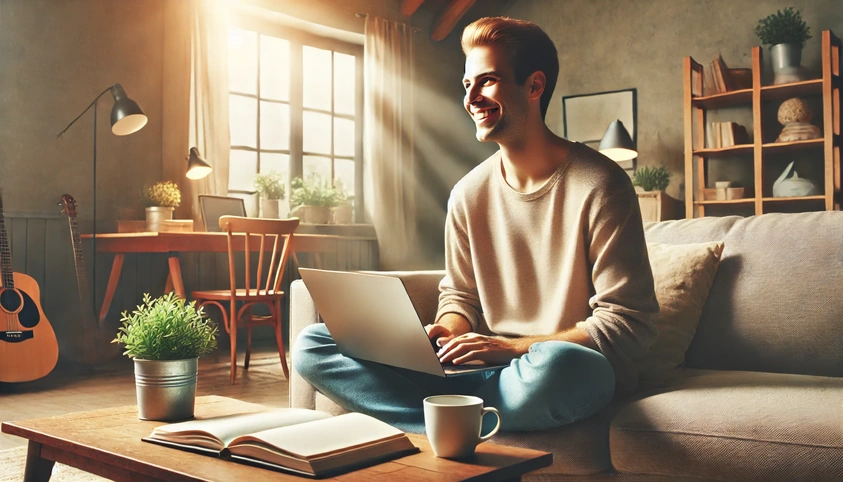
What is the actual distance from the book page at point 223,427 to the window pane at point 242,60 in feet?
13.9

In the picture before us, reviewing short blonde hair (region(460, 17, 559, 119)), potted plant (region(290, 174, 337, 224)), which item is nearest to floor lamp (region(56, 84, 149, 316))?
potted plant (region(290, 174, 337, 224))

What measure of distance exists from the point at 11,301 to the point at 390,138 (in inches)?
125

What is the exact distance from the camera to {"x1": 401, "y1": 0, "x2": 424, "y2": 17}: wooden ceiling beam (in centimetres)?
603

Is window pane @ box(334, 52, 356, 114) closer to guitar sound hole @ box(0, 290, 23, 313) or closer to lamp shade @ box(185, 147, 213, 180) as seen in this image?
lamp shade @ box(185, 147, 213, 180)

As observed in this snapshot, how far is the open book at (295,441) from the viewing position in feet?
2.95

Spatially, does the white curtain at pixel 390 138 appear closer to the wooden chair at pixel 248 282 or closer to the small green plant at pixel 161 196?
the small green plant at pixel 161 196

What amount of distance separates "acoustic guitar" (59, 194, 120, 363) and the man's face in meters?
2.88

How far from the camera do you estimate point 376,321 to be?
1.32 m

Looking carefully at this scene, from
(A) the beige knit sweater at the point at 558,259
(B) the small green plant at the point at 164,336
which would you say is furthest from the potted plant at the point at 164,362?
(A) the beige knit sweater at the point at 558,259

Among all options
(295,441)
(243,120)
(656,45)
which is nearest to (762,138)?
(656,45)

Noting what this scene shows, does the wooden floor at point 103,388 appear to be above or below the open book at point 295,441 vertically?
below

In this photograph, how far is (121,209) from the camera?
14.0ft

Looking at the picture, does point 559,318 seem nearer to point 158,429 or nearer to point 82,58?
point 158,429

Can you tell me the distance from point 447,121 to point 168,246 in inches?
133
